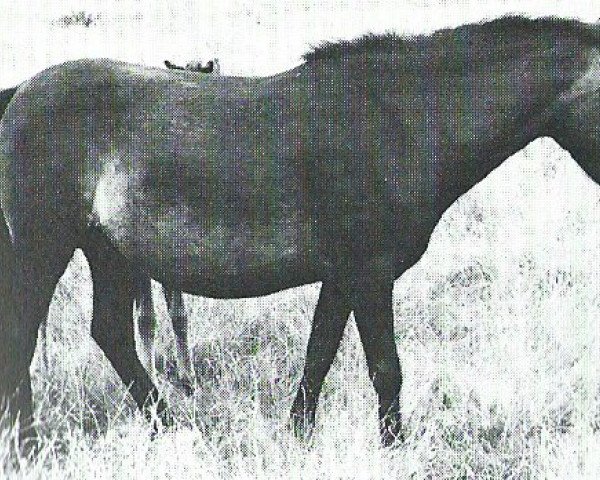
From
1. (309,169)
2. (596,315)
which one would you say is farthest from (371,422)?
(596,315)

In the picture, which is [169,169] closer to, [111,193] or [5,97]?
[111,193]

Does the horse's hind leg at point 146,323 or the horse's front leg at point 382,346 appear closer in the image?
the horse's front leg at point 382,346

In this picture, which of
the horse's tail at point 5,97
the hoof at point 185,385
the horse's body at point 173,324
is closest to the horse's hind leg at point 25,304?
the horse's body at point 173,324

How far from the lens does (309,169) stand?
90.3 inches

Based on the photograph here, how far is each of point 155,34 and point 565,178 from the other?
5.88ft

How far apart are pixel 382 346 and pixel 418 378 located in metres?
0.42

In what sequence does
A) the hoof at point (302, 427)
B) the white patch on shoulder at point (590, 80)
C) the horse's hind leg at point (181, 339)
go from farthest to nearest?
the horse's hind leg at point (181, 339), the hoof at point (302, 427), the white patch on shoulder at point (590, 80)

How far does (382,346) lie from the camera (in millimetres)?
2416

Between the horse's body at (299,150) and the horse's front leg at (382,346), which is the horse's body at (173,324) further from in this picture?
the horse's front leg at (382,346)

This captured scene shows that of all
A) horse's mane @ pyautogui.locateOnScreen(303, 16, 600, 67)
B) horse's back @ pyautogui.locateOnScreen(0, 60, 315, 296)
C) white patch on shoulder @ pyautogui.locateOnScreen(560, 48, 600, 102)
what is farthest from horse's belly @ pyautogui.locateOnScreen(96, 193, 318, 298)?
white patch on shoulder @ pyautogui.locateOnScreen(560, 48, 600, 102)

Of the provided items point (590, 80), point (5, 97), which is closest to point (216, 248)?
point (5, 97)

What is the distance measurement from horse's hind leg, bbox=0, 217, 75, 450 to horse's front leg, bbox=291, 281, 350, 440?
0.76 m

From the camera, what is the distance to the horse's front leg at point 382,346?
2.35m

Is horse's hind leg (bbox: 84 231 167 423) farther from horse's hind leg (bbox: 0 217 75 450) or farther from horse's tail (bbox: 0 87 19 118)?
horse's tail (bbox: 0 87 19 118)
